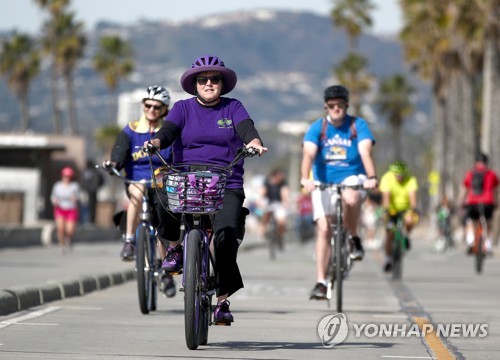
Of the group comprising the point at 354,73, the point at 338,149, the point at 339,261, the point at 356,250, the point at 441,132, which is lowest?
the point at 339,261

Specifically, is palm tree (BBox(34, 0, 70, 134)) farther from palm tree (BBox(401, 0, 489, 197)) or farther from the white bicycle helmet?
the white bicycle helmet

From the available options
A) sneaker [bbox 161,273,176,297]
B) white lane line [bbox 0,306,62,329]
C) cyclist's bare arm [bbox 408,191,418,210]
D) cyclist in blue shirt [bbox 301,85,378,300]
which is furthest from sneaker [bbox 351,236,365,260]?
cyclist's bare arm [bbox 408,191,418,210]

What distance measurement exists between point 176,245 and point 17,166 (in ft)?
138

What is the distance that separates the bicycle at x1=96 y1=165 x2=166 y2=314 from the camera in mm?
12109

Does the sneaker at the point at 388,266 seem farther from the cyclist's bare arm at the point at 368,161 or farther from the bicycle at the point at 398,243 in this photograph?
the cyclist's bare arm at the point at 368,161

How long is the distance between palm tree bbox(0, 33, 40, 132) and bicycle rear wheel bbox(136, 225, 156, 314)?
89758 millimetres

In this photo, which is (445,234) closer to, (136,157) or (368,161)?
(368,161)

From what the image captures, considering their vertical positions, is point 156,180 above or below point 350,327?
above

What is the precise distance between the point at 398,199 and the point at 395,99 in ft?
322

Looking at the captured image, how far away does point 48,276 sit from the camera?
16.7 m

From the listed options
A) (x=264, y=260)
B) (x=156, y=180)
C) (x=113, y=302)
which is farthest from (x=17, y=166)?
(x=156, y=180)

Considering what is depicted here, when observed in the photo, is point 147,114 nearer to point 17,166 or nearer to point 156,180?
point 156,180

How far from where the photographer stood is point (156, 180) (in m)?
9.84

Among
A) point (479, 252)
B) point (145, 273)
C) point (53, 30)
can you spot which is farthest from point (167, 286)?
point (53, 30)
